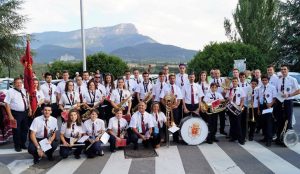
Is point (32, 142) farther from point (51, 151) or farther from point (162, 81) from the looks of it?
point (162, 81)

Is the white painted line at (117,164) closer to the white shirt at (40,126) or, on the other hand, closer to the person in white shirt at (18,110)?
the white shirt at (40,126)

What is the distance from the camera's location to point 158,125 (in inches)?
375

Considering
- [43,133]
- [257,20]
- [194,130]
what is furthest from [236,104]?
[257,20]

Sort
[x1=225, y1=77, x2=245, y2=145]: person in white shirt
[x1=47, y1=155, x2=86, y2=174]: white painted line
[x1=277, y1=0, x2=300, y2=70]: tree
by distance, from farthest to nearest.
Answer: [x1=277, y1=0, x2=300, y2=70]: tree < [x1=225, y1=77, x2=245, y2=145]: person in white shirt < [x1=47, y1=155, x2=86, y2=174]: white painted line

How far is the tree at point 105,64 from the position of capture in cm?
3972

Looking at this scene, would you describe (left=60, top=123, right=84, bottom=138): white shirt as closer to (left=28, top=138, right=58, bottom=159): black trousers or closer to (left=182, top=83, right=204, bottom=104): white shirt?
(left=28, top=138, right=58, bottom=159): black trousers

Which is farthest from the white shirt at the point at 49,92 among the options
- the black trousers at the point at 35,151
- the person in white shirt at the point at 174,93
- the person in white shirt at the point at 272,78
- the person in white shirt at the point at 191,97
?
the person in white shirt at the point at 272,78

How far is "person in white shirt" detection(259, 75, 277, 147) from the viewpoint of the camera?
31.3 ft

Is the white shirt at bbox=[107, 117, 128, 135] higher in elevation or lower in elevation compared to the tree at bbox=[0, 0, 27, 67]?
lower

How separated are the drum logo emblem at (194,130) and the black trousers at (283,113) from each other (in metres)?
2.16

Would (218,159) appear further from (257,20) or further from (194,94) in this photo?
(257,20)

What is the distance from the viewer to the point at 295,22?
2708 cm

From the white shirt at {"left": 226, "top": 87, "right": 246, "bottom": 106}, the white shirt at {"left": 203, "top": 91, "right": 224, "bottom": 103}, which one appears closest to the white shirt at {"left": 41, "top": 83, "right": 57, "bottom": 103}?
the white shirt at {"left": 203, "top": 91, "right": 224, "bottom": 103}

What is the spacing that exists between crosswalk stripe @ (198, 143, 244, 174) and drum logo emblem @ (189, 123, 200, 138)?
316mm
